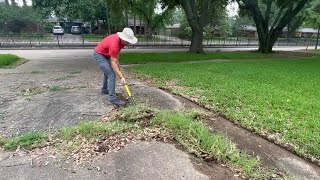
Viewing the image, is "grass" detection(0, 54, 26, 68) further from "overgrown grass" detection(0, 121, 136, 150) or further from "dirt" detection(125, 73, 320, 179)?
"dirt" detection(125, 73, 320, 179)

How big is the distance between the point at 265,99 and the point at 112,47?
3402 mm

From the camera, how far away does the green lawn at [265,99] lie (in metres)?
4.33

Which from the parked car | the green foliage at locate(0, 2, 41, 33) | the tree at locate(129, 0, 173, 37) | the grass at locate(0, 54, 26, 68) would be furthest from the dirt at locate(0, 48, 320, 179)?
the parked car

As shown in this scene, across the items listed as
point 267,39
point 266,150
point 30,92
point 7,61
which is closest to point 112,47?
point 30,92

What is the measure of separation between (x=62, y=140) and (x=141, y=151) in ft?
3.52

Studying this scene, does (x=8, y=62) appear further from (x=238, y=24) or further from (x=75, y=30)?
(x=238, y=24)

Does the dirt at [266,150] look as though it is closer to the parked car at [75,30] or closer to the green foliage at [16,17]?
the green foliage at [16,17]

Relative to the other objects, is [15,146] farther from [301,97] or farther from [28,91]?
[301,97]

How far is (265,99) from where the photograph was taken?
239 inches

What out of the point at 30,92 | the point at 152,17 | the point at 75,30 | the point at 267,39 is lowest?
the point at 30,92

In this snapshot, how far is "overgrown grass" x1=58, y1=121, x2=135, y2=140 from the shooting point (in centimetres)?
380

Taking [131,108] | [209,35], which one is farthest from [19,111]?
[209,35]

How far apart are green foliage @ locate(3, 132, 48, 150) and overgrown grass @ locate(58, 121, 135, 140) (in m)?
0.24

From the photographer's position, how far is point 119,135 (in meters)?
3.85
